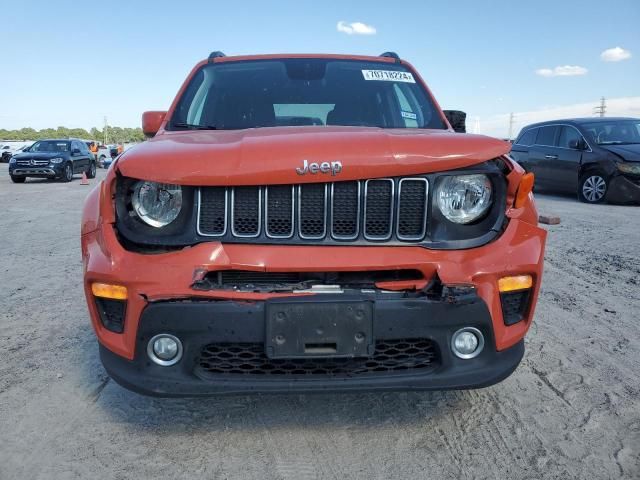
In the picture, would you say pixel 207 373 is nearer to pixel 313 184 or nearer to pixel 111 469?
pixel 111 469

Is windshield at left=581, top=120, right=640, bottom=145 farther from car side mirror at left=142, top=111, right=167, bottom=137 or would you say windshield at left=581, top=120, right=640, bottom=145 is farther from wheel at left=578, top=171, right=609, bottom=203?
car side mirror at left=142, top=111, right=167, bottom=137

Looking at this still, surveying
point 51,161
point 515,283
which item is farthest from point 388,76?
point 51,161

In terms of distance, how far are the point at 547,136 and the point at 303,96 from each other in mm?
9811

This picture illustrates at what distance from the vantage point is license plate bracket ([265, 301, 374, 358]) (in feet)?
6.75

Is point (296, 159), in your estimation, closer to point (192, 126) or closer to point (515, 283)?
point (515, 283)

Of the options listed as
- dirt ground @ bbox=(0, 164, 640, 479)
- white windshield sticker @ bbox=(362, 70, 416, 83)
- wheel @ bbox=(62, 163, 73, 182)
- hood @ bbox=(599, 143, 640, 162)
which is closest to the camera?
dirt ground @ bbox=(0, 164, 640, 479)

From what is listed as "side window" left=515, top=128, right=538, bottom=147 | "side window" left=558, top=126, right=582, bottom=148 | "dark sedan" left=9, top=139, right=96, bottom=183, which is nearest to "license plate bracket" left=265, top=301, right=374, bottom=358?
"side window" left=558, top=126, right=582, bottom=148

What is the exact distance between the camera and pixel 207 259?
2115mm

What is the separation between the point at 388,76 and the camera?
12.2 feet

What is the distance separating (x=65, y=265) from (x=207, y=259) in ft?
14.3

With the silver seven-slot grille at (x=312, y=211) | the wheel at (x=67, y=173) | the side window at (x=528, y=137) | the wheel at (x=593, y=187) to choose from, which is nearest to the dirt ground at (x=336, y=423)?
the silver seven-slot grille at (x=312, y=211)

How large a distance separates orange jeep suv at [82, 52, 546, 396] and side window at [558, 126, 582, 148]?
390 inches

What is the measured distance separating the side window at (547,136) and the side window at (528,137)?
164mm

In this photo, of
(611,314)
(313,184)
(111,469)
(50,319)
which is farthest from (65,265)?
(611,314)
